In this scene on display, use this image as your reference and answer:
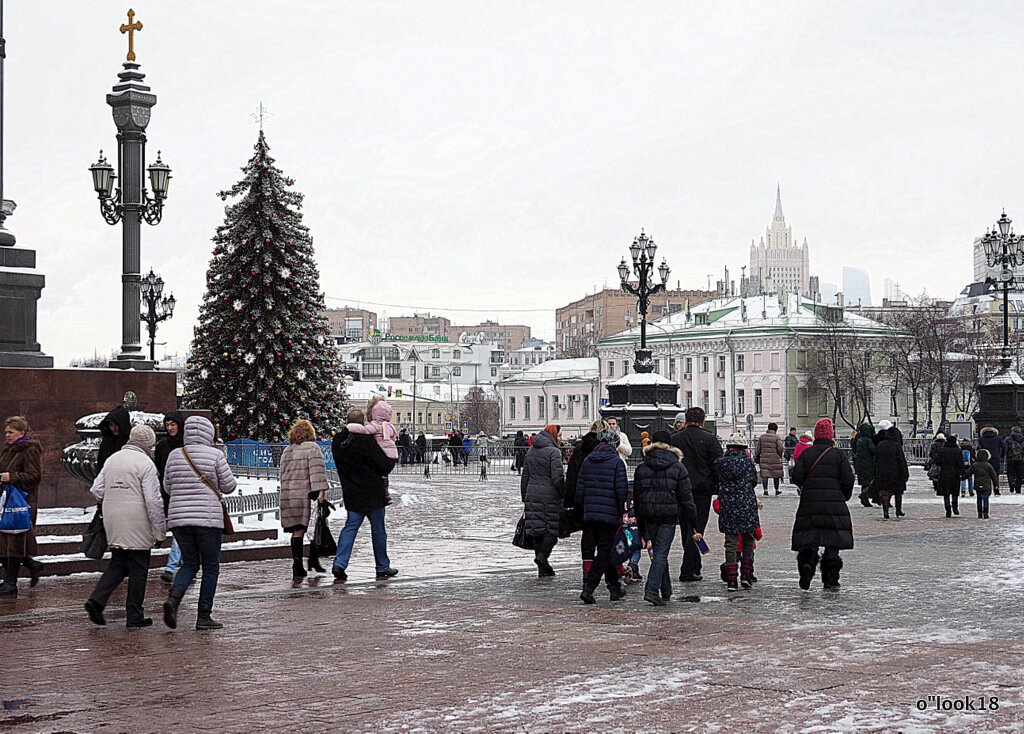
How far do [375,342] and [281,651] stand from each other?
16475cm

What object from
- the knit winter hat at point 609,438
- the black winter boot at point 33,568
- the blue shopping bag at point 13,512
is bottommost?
the black winter boot at point 33,568

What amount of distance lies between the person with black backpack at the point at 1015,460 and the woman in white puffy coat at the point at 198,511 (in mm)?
24961

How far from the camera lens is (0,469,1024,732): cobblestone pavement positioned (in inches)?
287

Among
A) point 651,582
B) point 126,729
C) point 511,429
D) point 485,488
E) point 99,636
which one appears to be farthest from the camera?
point 511,429

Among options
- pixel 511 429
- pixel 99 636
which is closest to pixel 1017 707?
pixel 99 636

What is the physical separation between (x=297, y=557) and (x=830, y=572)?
5447 millimetres

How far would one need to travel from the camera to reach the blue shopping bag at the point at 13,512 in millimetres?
12805

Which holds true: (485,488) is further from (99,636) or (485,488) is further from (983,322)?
(983,322)

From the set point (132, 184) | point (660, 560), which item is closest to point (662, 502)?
point (660, 560)

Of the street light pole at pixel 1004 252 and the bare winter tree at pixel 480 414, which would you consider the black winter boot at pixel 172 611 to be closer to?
the street light pole at pixel 1004 252

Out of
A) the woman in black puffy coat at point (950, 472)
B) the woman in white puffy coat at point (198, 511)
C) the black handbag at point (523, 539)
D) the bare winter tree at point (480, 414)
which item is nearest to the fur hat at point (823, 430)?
the black handbag at point (523, 539)

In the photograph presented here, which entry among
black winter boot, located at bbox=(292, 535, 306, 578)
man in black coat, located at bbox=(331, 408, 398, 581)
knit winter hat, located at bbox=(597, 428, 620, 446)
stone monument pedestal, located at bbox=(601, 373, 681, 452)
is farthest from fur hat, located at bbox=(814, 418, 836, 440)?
stone monument pedestal, located at bbox=(601, 373, 681, 452)

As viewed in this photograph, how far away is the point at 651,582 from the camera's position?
12.2m

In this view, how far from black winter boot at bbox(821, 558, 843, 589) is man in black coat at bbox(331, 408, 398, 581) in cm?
440
